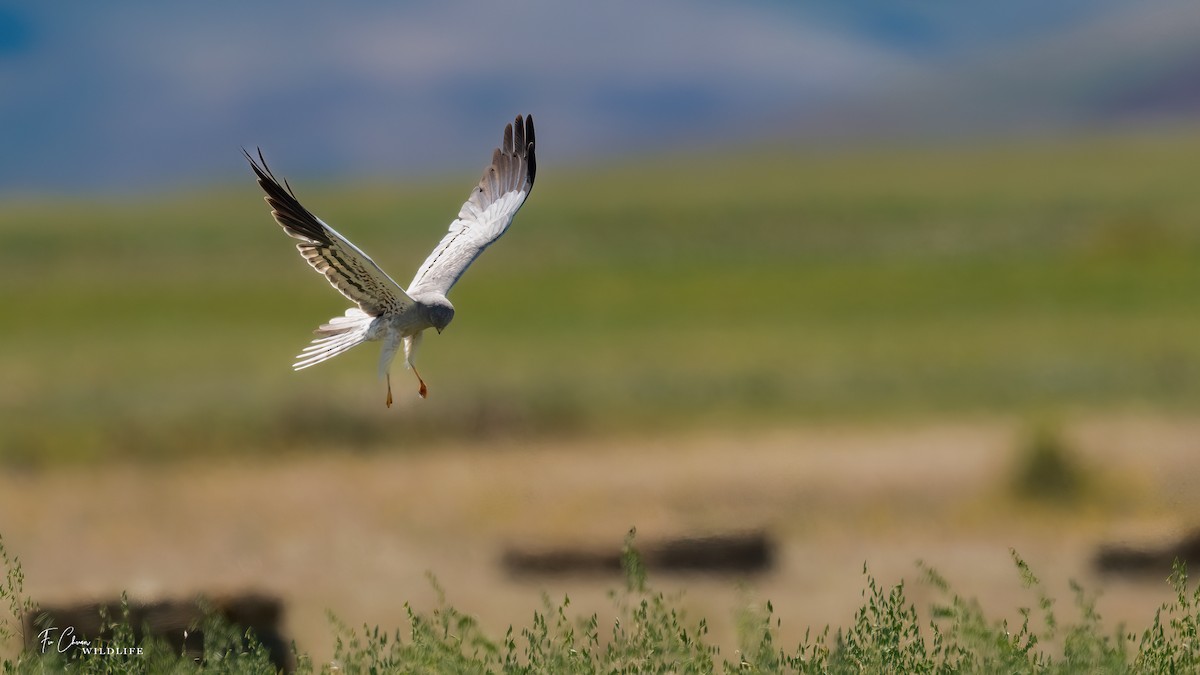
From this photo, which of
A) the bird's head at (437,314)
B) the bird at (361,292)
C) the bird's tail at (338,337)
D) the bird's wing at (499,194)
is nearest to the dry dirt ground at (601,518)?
the bird's wing at (499,194)

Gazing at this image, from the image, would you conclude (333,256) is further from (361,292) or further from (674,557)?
(674,557)

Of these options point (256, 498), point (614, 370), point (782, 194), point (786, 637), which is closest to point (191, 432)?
point (256, 498)

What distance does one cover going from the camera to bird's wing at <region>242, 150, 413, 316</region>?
708 cm

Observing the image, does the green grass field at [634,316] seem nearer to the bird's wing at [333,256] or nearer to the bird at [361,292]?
the bird at [361,292]

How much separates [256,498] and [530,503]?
11.5 feet

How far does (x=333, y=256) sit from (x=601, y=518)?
41.9ft

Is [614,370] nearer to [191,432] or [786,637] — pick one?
[191,432]

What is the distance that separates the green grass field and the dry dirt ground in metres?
1.97

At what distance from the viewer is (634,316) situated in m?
Answer: 43.9

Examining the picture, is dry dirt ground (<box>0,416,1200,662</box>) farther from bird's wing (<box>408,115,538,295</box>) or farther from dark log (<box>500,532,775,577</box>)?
bird's wing (<box>408,115,538,295</box>)

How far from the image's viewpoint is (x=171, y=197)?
331 feet

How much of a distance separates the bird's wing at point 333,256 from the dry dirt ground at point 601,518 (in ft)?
11.1

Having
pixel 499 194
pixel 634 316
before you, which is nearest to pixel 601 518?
pixel 499 194

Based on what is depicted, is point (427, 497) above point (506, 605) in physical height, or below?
above
